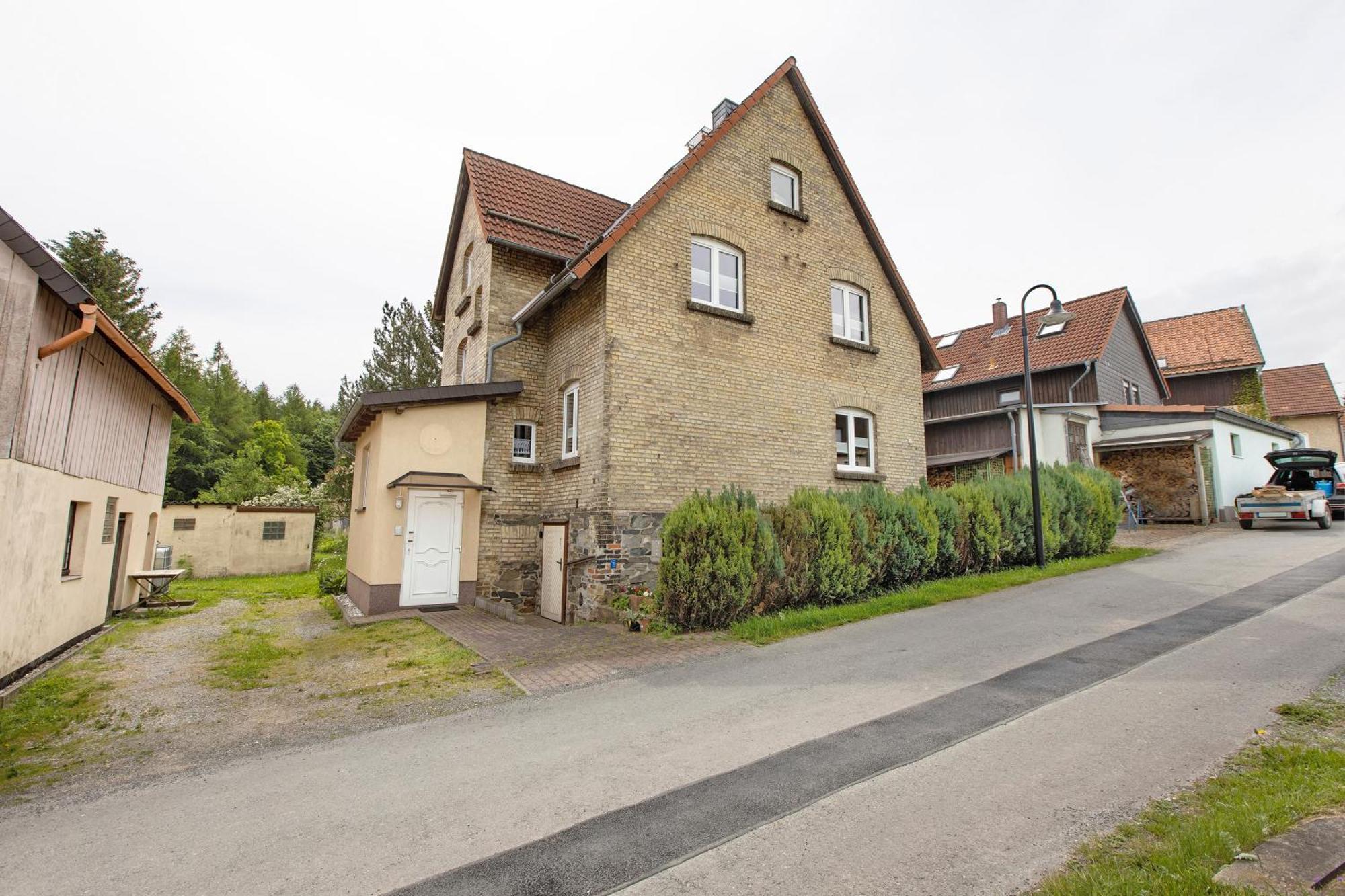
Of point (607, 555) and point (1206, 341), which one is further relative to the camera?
point (1206, 341)

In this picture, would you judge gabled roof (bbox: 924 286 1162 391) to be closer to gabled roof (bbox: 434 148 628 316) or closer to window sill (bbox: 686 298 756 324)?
window sill (bbox: 686 298 756 324)

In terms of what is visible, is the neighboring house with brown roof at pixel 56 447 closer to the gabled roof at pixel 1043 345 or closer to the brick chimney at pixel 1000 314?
the gabled roof at pixel 1043 345

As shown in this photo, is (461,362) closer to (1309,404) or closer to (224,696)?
(224,696)

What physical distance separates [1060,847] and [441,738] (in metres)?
4.47

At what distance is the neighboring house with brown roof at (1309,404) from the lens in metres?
39.9

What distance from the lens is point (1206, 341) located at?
3328cm

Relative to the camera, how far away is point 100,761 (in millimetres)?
5203

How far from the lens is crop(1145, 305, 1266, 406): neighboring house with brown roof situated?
103 ft

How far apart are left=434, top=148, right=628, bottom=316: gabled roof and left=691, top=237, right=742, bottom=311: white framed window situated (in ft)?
9.09

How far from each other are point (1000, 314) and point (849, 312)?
62.6ft

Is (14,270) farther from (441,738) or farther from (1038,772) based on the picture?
(1038,772)

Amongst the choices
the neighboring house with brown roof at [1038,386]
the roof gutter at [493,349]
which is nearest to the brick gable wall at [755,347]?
the roof gutter at [493,349]

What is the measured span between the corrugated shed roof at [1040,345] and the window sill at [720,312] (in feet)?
53.2

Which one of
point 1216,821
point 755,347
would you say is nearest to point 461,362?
point 755,347
